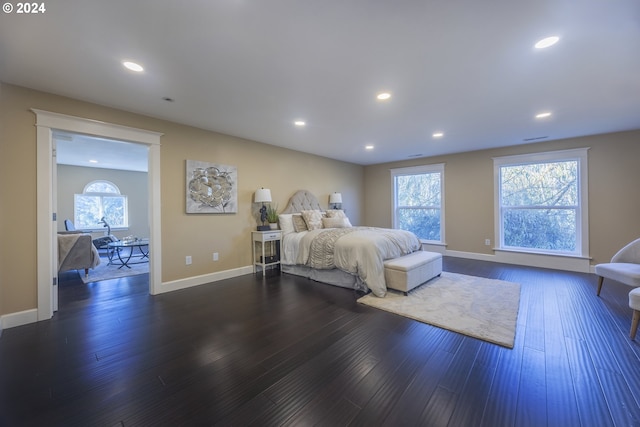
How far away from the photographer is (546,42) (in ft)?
6.21

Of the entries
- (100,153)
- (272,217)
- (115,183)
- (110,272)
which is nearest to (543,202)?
(272,217)

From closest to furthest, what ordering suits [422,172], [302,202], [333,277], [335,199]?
[333,277] < [302,202] < [335,199] < [422,172]

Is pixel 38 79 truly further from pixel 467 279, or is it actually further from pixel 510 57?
pixel 467 279

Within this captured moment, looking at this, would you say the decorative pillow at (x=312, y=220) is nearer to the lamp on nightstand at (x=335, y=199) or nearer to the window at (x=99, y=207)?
the lamp on nightstand at (x=335, y=199)

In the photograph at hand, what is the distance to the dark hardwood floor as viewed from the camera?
1.40m

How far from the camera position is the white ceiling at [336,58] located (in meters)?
1.62

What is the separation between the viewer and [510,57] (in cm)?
209

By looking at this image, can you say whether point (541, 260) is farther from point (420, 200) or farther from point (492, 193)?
point (420, 200)

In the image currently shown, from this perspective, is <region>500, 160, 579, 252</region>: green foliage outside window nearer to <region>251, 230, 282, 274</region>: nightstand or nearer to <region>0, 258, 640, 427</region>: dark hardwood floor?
<region>0, 258, 640, 427</region>: dark hardwood floor

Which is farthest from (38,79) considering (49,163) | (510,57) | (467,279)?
(467,279)

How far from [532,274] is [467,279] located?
1.33m

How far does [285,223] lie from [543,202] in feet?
16.5

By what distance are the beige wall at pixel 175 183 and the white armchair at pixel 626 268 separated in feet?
15.4

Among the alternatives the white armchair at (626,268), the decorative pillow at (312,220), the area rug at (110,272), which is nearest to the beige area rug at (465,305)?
the white armchair at (626,268)
